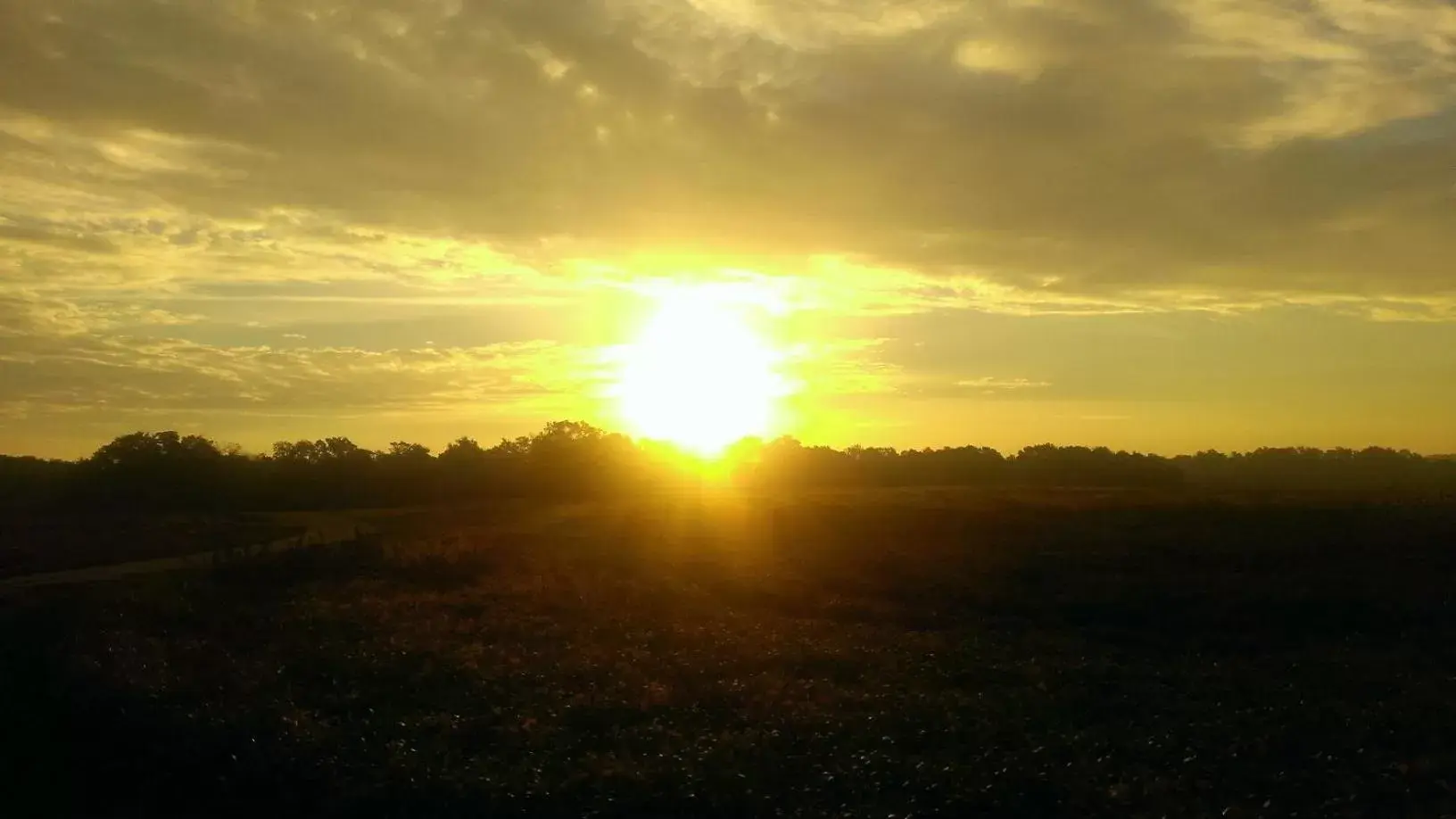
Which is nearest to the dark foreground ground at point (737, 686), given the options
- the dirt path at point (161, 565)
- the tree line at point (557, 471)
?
the dirt path at point (161, 565)

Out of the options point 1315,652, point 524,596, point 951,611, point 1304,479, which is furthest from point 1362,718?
point 1304,479

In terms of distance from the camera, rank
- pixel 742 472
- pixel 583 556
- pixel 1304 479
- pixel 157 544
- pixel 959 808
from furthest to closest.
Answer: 1. pixel 742 472
2. pixel 1304 479
3. pixel 157 544
4. pixel 583 556
5. pixel 959 808

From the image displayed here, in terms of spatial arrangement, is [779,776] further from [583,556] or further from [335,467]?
[335,467]

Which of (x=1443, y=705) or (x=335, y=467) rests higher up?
(x=335, y=467)

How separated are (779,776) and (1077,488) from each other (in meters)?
67.1

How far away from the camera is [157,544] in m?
43.0

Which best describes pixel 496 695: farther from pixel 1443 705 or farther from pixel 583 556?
pixel 583 556

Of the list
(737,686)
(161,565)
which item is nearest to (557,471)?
(161,565)

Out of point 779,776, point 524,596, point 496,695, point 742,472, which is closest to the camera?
point 779,776

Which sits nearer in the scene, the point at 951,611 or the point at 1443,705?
the point at 1443,705

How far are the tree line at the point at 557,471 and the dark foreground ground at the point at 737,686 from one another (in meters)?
31.1

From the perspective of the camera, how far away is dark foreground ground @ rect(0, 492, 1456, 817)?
14539 mm

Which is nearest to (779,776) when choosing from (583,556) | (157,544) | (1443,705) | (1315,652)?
(1443,705)

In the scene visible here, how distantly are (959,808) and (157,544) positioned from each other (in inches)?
1519
